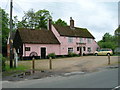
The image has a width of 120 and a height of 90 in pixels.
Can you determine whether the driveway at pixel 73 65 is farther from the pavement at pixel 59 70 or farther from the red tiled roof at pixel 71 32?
the red tiled roof at pixel 71 32

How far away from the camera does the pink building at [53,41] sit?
105 ft

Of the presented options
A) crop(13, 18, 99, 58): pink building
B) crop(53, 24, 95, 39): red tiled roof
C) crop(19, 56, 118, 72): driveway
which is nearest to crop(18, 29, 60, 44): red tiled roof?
crop(13, 18, 99, 58): pink building

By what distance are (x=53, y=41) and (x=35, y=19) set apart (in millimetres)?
22979

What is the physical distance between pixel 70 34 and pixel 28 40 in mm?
11179

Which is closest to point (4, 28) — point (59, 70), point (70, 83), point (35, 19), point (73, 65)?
point (35, 19)

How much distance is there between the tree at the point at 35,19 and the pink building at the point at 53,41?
57.6 ft

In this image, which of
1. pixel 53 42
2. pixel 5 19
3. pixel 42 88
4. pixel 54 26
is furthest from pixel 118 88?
pixel 5 19

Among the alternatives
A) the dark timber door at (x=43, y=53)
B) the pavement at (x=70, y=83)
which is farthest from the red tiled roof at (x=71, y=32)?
the pavement at (x=70, y=83)

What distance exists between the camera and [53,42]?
3591 cm

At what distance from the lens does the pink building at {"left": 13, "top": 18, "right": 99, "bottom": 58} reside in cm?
3197

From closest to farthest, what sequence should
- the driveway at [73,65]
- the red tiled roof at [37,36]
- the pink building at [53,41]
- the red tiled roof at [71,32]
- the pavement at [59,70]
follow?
the pavement at [59,70]
the driveway at [73,65]
the pink building at [53,41]
the red tiled roof at [37,36]
the red tiled roof at [71,32]

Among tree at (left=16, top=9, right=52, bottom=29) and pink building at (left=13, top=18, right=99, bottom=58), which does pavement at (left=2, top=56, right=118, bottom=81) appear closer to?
pink building at (left=13, top=18, right=99, bottom=58)

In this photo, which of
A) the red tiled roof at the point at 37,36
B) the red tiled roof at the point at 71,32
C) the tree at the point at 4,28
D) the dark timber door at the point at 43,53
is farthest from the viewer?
the tree at the point at 4,28

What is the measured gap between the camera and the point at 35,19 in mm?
56844
